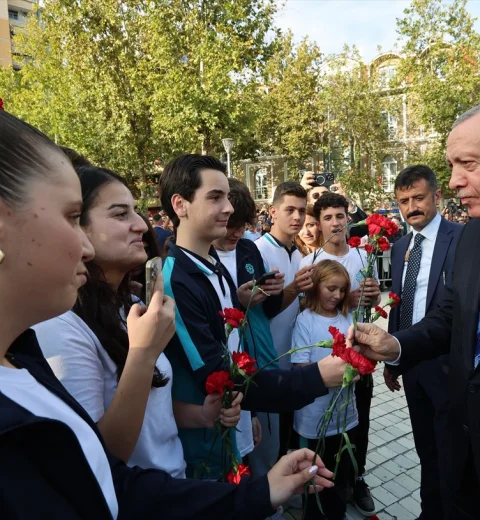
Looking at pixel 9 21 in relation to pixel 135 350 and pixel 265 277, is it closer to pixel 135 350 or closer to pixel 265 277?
pixel 265 277

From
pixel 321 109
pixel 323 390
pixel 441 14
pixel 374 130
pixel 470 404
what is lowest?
pixel 470 404

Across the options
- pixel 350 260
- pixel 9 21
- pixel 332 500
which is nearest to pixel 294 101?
pixel 350 260

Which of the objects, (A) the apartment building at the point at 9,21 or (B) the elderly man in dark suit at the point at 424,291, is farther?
(A) the apartment building at the point at 9,21

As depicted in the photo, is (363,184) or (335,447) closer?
(335,447)

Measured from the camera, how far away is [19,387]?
0.83 metres

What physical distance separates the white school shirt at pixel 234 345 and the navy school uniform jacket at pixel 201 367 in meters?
0.04

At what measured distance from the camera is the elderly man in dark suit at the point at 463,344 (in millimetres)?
1857

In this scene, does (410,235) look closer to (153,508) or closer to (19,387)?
(153,508)

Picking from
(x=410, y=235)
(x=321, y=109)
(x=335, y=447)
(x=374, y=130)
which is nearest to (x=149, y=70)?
(x=321, y=109)

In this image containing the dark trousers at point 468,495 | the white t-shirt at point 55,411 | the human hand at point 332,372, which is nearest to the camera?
the white t-shirt at point 55,411

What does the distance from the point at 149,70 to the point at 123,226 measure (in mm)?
19077

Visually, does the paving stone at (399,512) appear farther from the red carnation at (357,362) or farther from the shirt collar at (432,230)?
the red carnation at (357,362)

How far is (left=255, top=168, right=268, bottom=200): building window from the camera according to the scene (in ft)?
120

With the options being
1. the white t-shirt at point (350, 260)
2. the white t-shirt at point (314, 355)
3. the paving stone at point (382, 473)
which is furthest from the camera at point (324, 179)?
the paving stone at point (382, 473)
